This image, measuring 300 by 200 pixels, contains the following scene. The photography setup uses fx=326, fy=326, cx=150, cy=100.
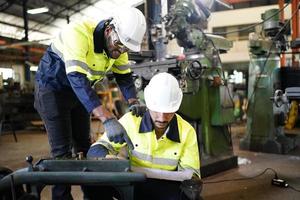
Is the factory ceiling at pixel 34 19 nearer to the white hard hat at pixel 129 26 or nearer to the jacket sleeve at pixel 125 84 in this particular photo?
the jacket sleeve at pixel 125 84

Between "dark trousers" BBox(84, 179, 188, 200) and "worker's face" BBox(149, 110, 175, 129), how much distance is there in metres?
0.24

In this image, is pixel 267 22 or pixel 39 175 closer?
pixel 39 175

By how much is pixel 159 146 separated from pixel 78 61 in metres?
0.52

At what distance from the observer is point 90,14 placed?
38.4ft

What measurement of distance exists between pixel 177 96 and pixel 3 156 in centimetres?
313

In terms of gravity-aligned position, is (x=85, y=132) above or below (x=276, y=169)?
above

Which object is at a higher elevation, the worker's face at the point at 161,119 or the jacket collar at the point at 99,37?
the jacket collar at the point at 99,37

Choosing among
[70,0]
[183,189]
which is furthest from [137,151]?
[70,0]

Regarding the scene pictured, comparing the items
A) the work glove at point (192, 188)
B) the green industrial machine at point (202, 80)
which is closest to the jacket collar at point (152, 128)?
the work glove at point (192, 188)

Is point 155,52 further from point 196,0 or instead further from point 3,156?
point 3,156

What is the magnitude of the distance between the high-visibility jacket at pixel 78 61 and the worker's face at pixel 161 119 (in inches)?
9.7

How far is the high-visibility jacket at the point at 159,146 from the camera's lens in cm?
140

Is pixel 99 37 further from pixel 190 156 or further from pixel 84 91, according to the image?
pixel 190 156

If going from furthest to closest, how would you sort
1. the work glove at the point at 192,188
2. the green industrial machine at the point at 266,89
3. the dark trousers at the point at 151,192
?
the green industrial machine at the point at 266,89
the dark trousers at the point at 151,192
the work glove at the point at 192,188
